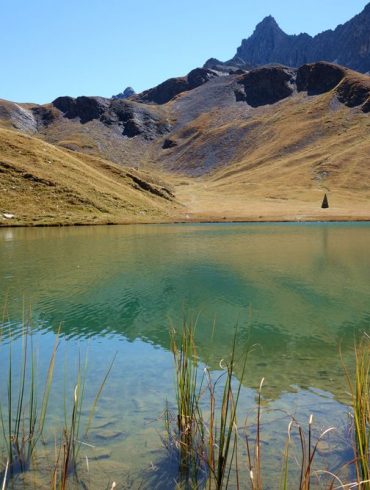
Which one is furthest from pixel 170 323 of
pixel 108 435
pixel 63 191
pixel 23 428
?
pixel 63 191

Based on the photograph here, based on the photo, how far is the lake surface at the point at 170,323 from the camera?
9602 mm

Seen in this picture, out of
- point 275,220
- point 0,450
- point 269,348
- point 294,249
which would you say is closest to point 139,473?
point 0,450

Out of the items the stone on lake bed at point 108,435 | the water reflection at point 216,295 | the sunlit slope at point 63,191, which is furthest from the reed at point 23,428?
the sunlit slope at point 63,191

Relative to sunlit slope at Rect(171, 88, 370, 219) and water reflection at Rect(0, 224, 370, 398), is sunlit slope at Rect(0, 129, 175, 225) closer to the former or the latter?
sunlit slope at Rect(171, 88, 370, 219)

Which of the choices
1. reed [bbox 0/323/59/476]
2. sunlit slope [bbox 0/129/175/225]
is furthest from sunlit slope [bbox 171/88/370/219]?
reed [bbox 0/323/59/476]

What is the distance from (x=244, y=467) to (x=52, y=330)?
466 inches

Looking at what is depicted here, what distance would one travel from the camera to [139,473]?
26.5ft

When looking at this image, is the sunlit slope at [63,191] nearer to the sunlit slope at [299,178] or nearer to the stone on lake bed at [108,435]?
the sunlit slope at [299,178]

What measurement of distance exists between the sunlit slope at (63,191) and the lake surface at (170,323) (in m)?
36.6

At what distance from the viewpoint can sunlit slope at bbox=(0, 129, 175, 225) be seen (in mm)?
Answer: 78000

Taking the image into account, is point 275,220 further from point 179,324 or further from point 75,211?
point 179,324

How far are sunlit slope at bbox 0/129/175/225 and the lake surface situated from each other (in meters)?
36.6

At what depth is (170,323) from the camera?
17.8 meters

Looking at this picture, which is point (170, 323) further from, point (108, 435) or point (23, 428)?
point (23, 428)
